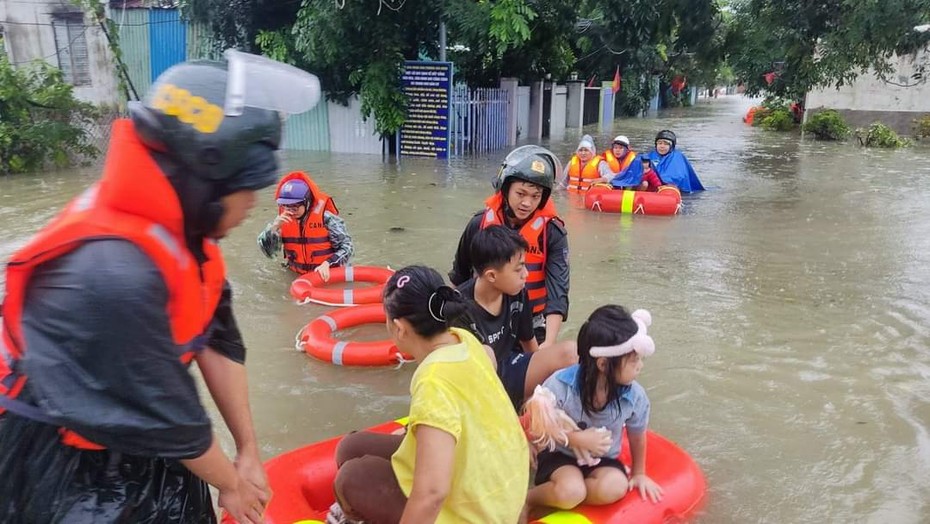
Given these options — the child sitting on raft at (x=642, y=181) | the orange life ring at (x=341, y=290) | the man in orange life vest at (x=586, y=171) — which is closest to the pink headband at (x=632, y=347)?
the orange life ring at (x=341, y=290)

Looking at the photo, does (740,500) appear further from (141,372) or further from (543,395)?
(141,372)

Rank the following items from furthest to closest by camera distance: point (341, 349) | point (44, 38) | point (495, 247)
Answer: point (44, 38)
point (341, 349)
point (495, 247)

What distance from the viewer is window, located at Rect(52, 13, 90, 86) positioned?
13.3 m

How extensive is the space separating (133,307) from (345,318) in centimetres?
376

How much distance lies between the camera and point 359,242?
7.43m

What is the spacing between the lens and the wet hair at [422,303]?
2.13 metres

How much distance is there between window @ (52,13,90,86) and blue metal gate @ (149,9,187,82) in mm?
1235

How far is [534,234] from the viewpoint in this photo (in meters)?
3.73

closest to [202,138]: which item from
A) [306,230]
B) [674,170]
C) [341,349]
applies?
[341,349]

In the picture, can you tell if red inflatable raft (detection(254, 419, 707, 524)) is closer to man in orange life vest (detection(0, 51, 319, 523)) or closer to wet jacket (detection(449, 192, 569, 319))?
wet jacket (detection(449, 192, 569, 319))

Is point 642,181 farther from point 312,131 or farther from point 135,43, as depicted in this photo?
point 135,43

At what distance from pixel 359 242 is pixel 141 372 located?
20.5 feet

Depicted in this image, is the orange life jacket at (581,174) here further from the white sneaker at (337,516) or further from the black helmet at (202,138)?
the black helmet at (202,138)

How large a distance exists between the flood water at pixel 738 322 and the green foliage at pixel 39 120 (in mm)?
405
